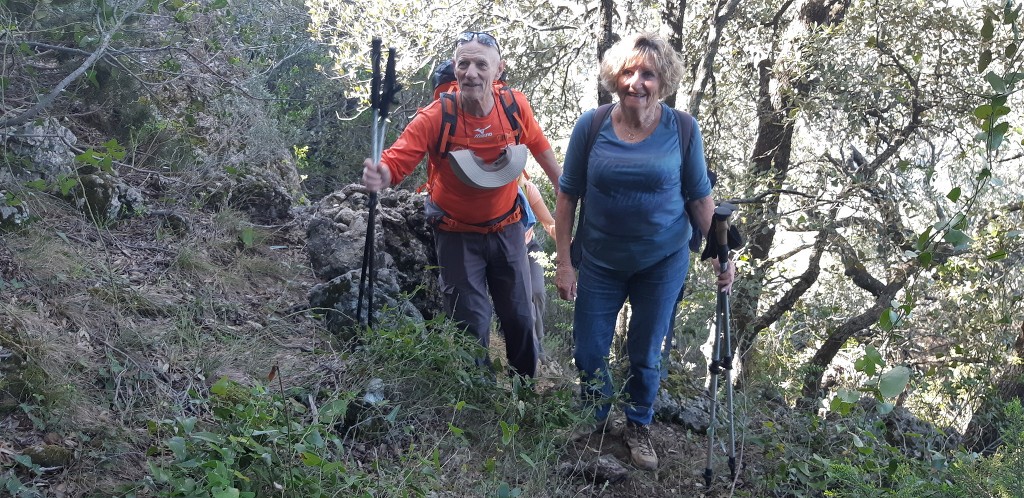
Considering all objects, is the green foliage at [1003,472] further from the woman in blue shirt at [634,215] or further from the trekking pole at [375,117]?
the trekking pole at [375,117]

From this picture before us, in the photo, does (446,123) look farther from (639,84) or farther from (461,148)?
Result: (639,84)

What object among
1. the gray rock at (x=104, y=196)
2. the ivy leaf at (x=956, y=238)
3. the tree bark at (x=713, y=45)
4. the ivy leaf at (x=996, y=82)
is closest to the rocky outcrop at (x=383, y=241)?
the gray rock at (x=104, y=196)

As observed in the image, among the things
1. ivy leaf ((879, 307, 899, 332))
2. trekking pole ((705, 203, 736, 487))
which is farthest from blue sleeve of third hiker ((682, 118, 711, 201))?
ivy leaf ((879, 307, 899, 332))

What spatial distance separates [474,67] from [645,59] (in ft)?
2.95

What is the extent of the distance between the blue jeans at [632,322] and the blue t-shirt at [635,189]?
11 centimetres

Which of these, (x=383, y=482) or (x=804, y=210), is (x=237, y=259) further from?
(x=804, y=210)

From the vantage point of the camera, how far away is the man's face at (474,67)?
4133mm

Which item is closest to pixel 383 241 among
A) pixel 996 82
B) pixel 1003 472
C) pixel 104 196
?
pixel 104 196

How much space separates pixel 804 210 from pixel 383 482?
232 inches

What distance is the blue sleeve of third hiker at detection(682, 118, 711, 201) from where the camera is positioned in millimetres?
3857

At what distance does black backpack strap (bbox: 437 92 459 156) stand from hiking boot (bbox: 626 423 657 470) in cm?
180

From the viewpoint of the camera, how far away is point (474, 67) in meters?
4.14

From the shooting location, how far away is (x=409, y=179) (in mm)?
14617

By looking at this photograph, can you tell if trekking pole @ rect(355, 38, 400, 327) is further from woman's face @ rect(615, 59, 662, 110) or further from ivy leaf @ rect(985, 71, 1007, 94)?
ivy leaf @ rect(985, 71, 1007, 94)
